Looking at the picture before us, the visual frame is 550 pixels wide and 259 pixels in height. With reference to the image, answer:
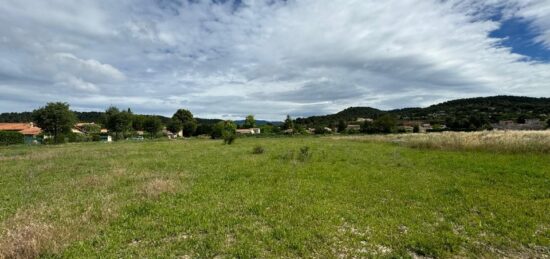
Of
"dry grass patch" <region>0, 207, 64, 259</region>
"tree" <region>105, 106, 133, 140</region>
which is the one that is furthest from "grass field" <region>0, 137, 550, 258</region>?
"tree" <region>105, 106, 133, 140</region>

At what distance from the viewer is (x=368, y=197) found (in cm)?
→ 984

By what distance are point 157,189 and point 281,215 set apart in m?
4.97

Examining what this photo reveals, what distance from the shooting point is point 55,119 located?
56.3m

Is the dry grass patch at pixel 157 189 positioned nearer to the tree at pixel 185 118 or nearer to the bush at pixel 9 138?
the bush at pixel 9 138

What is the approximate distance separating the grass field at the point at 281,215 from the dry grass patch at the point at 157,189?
0.12ft

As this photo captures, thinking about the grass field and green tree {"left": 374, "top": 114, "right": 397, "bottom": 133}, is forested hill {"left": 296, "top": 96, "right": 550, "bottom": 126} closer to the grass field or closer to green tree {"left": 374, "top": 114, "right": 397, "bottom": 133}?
green tree {"left": 374, "top": 114, "right": 397, "bottom": 133}

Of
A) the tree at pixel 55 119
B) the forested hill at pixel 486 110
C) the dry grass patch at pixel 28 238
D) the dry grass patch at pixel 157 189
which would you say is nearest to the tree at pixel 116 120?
the tree at pixel 55 119

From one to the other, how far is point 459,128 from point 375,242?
9648 centimetres

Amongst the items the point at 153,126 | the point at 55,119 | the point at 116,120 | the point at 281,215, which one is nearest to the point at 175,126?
the point at 153,126

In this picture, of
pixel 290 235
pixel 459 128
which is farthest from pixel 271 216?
pixel 459 128

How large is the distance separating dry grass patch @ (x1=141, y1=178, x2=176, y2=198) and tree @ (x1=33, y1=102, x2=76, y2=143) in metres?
52.5

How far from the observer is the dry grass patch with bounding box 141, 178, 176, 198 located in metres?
10.1

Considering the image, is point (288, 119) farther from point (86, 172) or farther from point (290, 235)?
point (290, 235)

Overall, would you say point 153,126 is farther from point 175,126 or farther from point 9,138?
point 9,138
